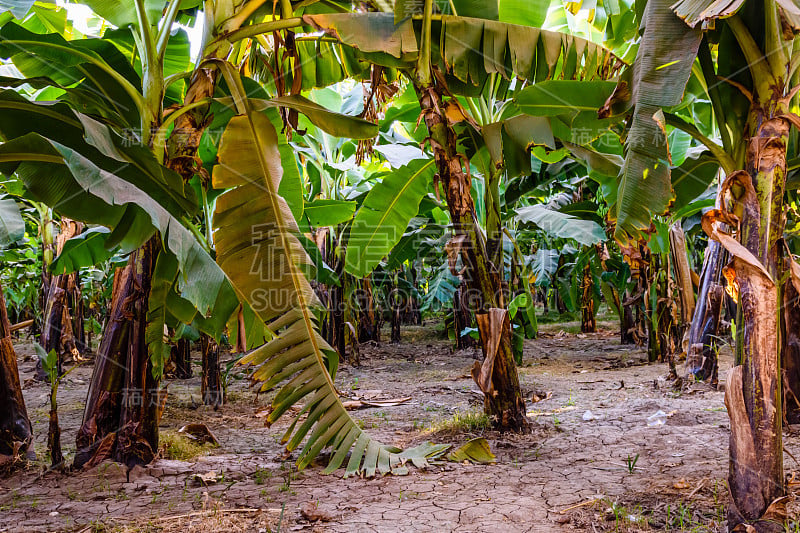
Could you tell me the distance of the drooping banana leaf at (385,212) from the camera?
4230mm

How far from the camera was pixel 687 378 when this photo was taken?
4773 millimetres

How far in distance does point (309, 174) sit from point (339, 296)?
6.23ft

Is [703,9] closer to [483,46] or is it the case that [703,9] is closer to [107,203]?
[483,46]

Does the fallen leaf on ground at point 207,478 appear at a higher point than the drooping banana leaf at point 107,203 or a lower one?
lower

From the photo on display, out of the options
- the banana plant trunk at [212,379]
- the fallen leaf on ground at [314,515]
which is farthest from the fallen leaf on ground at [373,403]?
the fallen leaf on ground at [314,515]

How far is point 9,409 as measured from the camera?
10.4 ft

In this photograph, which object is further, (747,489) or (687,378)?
(687,378)

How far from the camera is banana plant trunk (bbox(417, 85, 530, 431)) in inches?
132

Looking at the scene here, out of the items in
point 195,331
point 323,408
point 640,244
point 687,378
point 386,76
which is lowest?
point 687,378

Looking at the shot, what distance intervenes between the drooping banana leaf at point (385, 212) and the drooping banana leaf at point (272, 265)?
5.30ft

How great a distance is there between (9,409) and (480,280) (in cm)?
298

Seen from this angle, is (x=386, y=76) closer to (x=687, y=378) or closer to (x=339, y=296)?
(x=687, y=378)

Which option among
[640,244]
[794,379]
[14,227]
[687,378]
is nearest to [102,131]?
[14,227]

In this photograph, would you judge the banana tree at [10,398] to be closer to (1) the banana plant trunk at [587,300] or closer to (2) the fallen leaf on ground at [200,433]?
(2) the fallen leaf on ground at [200,433]
